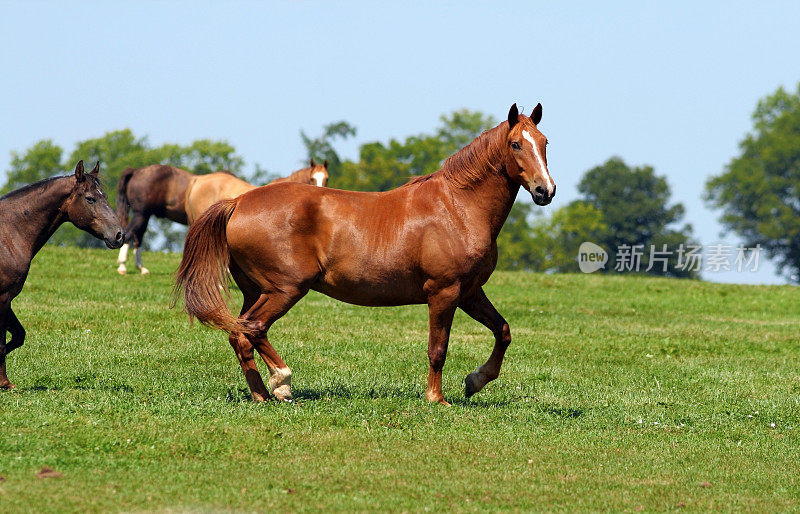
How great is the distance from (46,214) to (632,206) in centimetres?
7407

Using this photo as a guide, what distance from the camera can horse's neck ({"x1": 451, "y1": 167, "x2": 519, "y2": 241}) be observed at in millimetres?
10617

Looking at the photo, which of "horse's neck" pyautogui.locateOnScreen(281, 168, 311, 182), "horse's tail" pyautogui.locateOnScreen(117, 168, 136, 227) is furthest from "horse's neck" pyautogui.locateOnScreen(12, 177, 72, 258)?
"horse's tail" pyautogui.locateOnScreen(117, 168, 136, 227)

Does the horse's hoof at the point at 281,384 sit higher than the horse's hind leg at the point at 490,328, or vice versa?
the horse's hind leg at the point at 490,328

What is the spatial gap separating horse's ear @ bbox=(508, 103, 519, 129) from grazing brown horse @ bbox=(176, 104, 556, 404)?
12mm

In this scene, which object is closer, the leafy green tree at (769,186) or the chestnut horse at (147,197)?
the chestnut horse at (147,197)

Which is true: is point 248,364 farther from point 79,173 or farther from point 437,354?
point 79,173

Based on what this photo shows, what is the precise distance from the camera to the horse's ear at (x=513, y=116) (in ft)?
33.4

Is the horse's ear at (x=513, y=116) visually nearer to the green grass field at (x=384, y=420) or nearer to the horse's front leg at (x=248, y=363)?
the green grass field at (x=384, y=420)

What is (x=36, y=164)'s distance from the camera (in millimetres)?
82938

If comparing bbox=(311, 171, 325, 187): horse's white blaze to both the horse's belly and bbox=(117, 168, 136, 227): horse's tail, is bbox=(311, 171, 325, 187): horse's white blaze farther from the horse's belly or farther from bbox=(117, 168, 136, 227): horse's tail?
the horse's belly

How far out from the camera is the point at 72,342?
1438 cm

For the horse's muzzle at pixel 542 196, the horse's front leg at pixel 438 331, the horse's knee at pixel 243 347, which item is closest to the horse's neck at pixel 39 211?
the horse's knee at pixel 243 347

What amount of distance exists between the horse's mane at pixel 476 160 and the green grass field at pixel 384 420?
245 centimetres

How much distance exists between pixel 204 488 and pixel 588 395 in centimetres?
667
